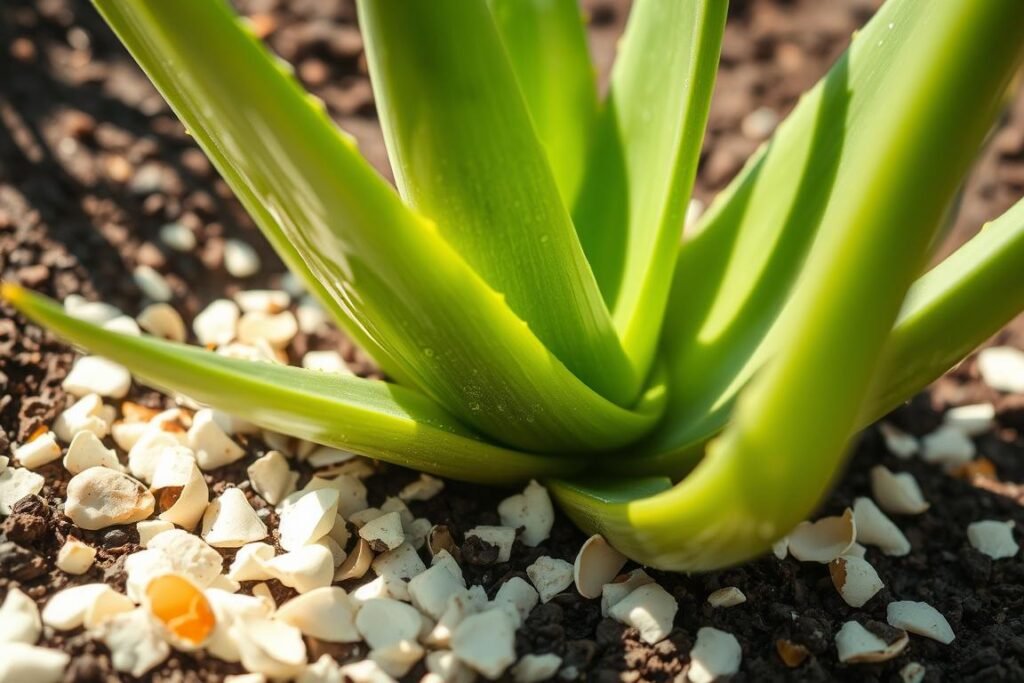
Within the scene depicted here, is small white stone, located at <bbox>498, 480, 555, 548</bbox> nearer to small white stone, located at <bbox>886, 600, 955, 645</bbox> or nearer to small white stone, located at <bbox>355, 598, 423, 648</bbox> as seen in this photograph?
small white stone, located at <bbox>355, 598, 423, 648</bbox>

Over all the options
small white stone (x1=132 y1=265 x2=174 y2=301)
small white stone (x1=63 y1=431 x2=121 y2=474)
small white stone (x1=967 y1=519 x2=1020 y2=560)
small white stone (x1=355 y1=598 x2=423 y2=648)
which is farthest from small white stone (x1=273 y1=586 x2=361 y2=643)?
small white stone (x1=967 y1=519 x2=1020 y2=560)

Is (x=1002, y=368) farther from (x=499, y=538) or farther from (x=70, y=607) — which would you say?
(x=70, y=607)

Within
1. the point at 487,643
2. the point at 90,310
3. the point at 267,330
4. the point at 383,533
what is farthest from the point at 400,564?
the point at 90,310

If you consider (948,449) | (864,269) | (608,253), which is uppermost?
(864,269)

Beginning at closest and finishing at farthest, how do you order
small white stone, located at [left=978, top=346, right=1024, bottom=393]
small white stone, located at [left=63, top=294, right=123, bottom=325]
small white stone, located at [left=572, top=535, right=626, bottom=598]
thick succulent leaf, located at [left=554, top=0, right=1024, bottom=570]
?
thick succulent leaf, located at [left=554, top=0, right=1024, bottom=570]
small white stone, located at [left=572, top=535, right=626, bottom=598]
small white stone, located at [left=63, top=294, right=123, bottom=325]
small white stone, located at [left=978, top=346, right=1024, bottom=393]

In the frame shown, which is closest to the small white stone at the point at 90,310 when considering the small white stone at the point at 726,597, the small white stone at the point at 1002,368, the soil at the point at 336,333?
the soil at the point at 336,333

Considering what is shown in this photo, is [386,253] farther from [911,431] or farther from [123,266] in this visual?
[911,431]

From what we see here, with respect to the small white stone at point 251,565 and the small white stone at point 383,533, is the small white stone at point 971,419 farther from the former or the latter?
the small white stone at point 251,565
